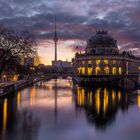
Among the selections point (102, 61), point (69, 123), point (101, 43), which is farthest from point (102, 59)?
point (69, 123)

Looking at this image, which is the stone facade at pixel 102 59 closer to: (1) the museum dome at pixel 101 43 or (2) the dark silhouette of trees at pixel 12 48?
(1) the museum dome at pixel 101 43

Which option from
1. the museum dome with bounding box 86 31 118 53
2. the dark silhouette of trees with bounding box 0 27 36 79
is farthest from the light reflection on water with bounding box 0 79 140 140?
the museum dome with bounding box 86 31 118 53

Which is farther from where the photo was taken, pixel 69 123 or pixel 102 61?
pixel 102 61

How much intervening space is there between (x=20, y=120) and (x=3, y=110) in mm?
8666

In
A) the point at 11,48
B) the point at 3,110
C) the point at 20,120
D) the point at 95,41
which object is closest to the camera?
the point at 20,120

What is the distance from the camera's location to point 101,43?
627ft

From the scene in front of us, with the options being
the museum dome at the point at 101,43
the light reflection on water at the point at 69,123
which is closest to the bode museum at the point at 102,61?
the museum dome at the point at 101,43

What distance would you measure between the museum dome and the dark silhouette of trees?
366 ft

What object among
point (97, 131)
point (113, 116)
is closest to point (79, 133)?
point (97, 131)

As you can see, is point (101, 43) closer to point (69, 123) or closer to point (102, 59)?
point (102, 59)

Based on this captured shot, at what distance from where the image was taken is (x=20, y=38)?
82.0m

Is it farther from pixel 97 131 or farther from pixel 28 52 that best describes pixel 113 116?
pixel 28 52

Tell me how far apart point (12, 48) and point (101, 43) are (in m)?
117

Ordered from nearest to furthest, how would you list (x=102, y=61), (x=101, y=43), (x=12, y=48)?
(x=12, y=48)
(x=102, y=61)
(x=101, y=43)
